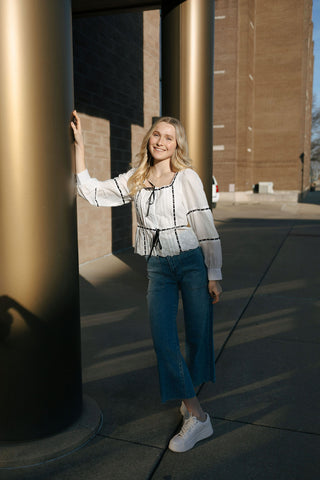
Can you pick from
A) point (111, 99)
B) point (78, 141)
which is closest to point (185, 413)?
point (78, 141)

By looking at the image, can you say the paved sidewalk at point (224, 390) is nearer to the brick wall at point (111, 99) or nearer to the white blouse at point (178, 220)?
the white blouse at point (178, 220)

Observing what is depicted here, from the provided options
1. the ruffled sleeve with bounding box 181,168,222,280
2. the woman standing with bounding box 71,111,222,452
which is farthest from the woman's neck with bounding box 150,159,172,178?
the ruffled sleeve with bounding box 181,168,222,280

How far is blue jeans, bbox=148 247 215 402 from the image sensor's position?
259 centimetres

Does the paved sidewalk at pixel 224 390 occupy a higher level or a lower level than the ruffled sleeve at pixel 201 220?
lower

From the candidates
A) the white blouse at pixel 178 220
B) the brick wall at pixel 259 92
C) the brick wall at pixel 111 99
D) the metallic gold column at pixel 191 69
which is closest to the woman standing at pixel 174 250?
the white blouse at pixel 178 220

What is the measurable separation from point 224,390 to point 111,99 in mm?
6325

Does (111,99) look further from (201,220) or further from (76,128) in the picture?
(201,220)

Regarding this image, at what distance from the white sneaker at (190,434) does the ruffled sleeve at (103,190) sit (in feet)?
4.51

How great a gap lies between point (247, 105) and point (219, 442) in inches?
1172

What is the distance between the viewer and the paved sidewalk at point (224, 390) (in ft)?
7.88

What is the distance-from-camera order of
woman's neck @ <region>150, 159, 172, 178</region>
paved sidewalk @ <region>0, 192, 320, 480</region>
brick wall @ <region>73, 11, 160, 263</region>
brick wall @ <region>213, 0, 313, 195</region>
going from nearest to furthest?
paved sidewalk @ <region>0, 192, 320, 480</region>, woman's neck @ <region>150, 159, 172, 178</region>, brick wall @ <region>73, 11, 160, 263</region>, brick wall @ <region>213, 0, 313, 195</region>

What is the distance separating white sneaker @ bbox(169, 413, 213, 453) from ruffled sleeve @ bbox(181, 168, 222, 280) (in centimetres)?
86

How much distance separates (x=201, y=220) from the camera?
8.50 ft

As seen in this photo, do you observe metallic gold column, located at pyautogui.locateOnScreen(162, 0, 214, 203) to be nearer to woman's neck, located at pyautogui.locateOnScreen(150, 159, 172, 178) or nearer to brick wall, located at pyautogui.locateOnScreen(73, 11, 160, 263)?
brick wall, located at pyautogui.locateOnScreen(73, 11, 160, 263)
